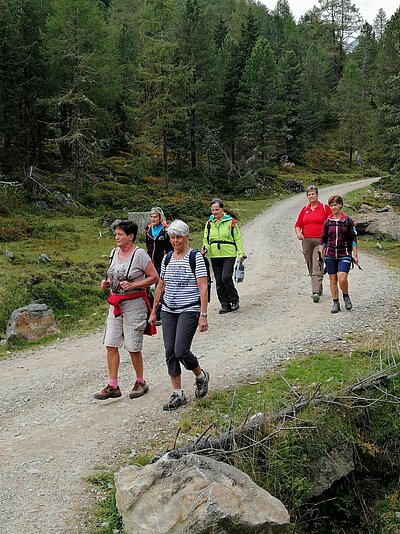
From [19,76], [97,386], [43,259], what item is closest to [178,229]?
[97,386]

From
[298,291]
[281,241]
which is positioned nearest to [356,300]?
[298,291]

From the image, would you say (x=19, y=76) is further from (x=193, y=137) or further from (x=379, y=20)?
(x=379, y=20)

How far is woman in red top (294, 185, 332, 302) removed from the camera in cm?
1040

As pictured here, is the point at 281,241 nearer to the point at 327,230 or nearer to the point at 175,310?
the point at 327,230

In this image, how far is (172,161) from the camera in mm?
42438

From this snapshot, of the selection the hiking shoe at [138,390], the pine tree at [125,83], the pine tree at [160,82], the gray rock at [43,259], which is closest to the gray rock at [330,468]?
the hiking shoe at [138,390]

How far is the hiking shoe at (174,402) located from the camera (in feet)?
20.3

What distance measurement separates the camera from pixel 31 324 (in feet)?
32.9

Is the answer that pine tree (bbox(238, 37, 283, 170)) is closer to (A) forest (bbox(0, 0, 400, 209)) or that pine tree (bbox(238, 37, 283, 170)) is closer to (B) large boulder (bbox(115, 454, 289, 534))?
(A) forest (bbox(0, 0, 400, 209))

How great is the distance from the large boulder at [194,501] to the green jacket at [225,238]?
234 inches

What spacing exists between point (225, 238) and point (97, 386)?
4.00 meters

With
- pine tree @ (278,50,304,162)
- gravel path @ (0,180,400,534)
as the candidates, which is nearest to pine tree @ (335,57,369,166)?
pine tree @ (278,50,304,162)

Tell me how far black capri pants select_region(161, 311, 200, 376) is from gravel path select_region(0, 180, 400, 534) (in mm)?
628

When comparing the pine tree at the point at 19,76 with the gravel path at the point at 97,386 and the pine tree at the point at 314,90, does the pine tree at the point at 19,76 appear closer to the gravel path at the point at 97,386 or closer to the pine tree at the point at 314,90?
the gravel path at the point at 97,386
